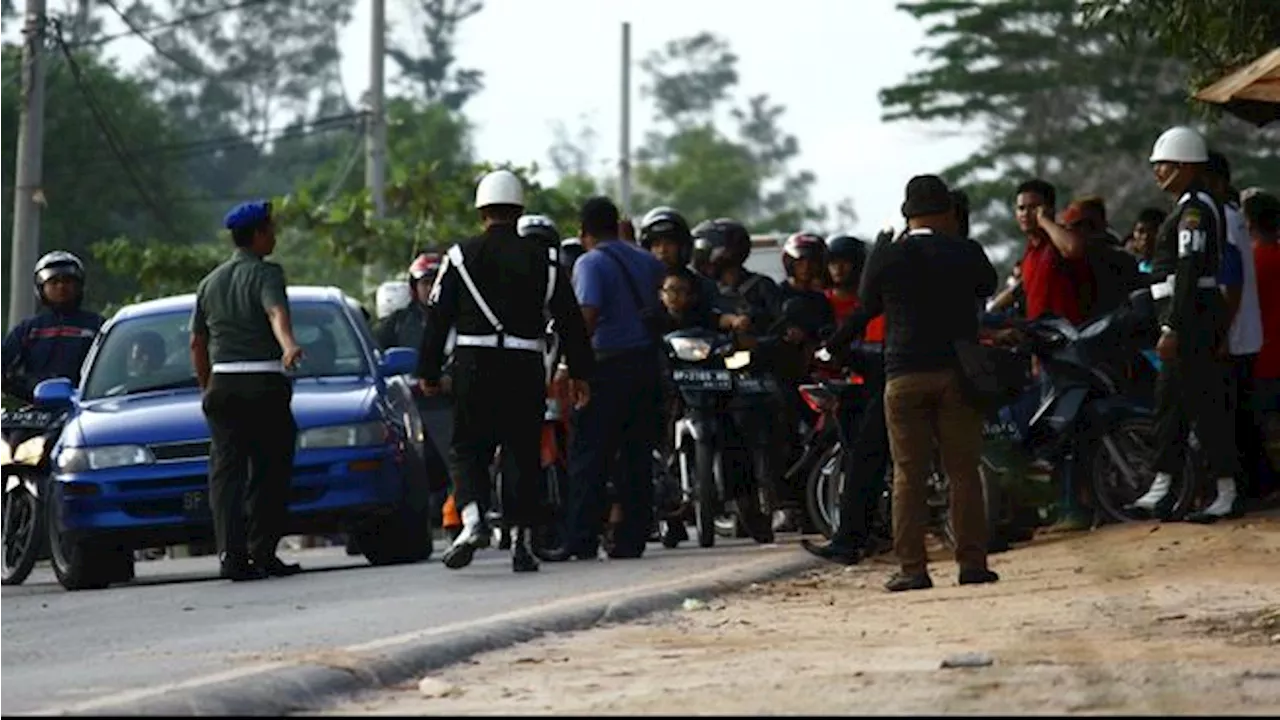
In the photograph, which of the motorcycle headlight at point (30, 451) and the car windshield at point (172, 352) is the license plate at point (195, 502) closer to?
the car windshield at point (172, 352)

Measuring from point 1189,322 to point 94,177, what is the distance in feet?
201

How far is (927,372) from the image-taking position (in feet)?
54.4

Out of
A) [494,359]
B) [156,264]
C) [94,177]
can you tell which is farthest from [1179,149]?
[94,177]

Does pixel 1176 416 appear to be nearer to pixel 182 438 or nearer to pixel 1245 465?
pixel 1245 465

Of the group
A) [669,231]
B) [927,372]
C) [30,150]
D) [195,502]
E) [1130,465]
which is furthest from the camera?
[30,150]

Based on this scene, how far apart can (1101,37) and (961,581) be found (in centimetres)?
5684

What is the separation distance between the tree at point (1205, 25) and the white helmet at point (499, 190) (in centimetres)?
392

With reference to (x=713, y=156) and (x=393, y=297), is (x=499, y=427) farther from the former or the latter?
(x=713, y=156)

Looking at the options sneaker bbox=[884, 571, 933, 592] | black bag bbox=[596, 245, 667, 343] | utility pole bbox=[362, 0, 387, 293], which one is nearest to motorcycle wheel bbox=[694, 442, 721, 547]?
black bag bbox=[596, 245, 667, 343]

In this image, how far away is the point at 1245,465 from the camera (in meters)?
19.8

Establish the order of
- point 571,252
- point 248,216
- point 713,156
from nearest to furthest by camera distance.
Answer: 1. point 248,216
2. point 571,252
3. point 713,156

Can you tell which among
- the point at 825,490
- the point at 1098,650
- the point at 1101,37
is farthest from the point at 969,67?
the point at 1098,650

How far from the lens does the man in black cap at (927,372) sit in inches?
652

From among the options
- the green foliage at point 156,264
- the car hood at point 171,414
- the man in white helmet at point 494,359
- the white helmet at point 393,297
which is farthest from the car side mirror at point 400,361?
the green foliage at point 156,264
